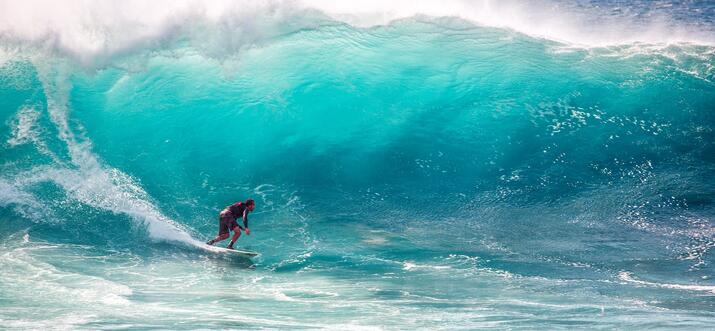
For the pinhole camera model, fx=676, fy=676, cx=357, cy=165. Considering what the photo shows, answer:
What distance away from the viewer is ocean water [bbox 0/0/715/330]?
8828 mm

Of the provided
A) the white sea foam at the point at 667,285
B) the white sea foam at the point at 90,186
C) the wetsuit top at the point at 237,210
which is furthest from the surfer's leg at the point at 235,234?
the white sea foam at the point at 667,285

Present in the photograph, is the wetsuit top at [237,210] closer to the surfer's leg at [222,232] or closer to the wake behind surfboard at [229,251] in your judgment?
the surfer's leg at [222,232]

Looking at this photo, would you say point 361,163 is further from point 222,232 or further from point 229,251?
point 229,251

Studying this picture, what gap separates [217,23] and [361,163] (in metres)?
5.14

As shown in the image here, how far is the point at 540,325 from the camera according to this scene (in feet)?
24.6

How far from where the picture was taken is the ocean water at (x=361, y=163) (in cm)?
883

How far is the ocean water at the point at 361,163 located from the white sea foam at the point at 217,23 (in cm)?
5

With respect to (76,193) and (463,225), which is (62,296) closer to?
(76,193)

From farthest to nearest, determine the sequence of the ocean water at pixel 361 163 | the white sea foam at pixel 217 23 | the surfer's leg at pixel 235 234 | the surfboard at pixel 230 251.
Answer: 1. the white sea foam at pixel 217 23
2. the surfer's leg at pixel 235 234
3. the surfboard at pixel 230 251
4. the ocean water at pixel 361 163

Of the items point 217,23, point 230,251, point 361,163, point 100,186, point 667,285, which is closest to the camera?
point 667,285

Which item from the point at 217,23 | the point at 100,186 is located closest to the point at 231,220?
the point at 100,186

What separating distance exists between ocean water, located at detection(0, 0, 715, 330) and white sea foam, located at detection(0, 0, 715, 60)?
0.05 metres

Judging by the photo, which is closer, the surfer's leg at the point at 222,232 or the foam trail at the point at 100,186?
the surfer's leg at the point at 222,232

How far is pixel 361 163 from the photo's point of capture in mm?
13406
